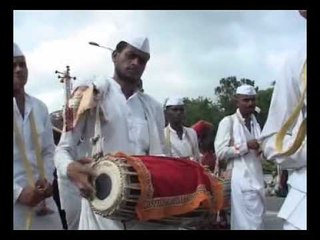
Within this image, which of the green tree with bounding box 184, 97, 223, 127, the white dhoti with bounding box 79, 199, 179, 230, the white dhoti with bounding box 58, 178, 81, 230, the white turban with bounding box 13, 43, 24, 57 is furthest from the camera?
the green tree with bounding box 184, 97, 223, 127

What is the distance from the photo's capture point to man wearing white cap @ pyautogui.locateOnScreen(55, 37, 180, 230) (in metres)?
3.86

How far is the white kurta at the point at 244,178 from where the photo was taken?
6.57 m

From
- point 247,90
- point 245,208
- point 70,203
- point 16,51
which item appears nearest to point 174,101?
point 247,90

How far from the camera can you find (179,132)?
23.5ft

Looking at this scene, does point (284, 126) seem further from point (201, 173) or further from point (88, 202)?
point (88, 202)

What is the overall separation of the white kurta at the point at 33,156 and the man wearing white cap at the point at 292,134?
144 centimetres

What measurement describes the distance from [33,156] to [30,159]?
0.04 meters

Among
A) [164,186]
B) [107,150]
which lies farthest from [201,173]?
[107,150]

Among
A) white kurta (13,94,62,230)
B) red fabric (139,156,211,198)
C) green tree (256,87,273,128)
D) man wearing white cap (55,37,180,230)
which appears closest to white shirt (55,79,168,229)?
man wearing white cap (55,37,180,230)

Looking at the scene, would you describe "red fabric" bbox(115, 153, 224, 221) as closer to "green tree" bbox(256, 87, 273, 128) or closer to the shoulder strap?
the shoulder strap

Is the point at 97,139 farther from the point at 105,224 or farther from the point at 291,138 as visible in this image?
the point at 291,138

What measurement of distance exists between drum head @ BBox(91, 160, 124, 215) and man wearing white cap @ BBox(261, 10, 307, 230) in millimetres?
752
